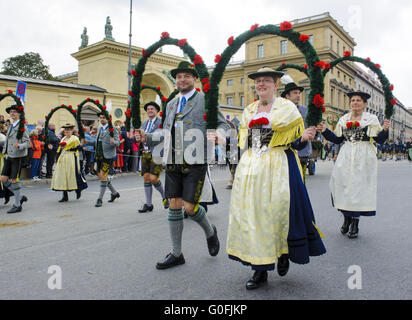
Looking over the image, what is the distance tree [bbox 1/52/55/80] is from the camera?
140 ft

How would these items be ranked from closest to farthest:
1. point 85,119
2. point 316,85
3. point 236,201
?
point 236,201 → point 316,85 → point 85,119

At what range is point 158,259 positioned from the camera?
4.03 meters

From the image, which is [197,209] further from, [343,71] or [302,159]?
[343,71]

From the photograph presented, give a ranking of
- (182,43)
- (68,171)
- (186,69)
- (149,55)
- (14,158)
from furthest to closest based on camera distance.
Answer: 1. (68,171)
2. (14,158)
3. (149,55)
4. (182,43)
5. (186,69)

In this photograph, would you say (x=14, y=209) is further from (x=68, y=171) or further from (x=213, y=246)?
(x=213, y=246)

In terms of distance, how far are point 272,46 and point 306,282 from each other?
57869mm

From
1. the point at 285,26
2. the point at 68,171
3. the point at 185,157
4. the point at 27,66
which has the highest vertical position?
the point at 27,66

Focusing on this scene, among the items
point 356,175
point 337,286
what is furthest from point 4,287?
point 356,175

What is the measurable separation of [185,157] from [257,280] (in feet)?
4.74

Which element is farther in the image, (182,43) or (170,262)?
(182,43)

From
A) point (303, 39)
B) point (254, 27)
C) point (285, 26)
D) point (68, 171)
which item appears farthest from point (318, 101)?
point (68, 171)

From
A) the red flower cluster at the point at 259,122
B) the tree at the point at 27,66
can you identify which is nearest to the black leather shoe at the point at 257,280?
the red flower cluster at the point at 259,122

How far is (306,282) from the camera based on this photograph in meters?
3.31

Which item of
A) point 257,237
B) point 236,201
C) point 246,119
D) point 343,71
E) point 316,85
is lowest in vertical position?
point 257,237
